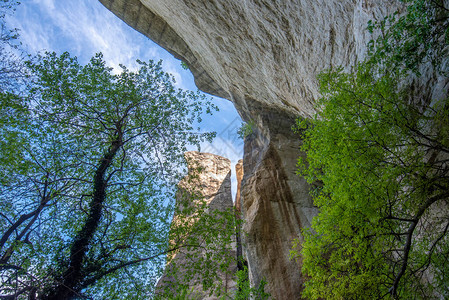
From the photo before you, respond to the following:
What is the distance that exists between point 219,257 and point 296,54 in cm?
810

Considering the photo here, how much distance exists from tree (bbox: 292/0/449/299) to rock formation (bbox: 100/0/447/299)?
701 mm

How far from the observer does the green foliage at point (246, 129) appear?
18.0 metres

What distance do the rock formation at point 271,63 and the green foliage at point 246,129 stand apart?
1.52 feet

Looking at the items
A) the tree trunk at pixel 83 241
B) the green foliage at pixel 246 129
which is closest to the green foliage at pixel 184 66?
the green foliage at pixel 246 129

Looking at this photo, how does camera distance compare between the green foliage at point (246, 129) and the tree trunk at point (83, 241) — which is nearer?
the tree trunk at point (83, 241)

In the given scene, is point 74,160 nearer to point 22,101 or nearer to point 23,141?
point 23,141

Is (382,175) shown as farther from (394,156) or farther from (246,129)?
(246,129)

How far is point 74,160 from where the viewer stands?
8844 millimetres

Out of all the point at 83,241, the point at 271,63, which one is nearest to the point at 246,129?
the point at 271,63

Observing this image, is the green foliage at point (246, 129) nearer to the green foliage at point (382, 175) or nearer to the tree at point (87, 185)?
the tree at point (87, 185)

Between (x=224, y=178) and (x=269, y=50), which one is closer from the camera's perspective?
(x=269, y=50)

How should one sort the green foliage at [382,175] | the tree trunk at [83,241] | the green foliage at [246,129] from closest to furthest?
the green foliage at [382,175] < the tree trunk at [83,241] < the green foliage at [246,129]

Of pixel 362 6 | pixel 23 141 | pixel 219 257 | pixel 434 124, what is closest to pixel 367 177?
pixel 434 124

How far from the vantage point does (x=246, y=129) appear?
1944 cm
